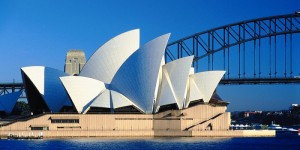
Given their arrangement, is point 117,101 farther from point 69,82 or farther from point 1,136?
point 1,136

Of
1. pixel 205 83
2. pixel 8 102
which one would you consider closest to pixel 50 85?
pixel 8 102

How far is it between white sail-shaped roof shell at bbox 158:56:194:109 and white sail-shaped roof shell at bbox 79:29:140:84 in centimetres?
523

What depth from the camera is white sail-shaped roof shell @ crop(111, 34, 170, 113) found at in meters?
83.2

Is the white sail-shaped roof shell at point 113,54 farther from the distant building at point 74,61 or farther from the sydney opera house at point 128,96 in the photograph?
the distant building at point 74,61

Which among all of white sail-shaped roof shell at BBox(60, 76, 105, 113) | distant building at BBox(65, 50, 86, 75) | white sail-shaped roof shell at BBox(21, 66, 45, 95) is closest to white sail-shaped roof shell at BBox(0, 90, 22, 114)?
white sail-shaped roof shell at BBox(21, 66, 45, 95)

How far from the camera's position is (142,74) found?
84062 mm

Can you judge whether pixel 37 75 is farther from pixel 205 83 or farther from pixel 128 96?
pixel 205 83

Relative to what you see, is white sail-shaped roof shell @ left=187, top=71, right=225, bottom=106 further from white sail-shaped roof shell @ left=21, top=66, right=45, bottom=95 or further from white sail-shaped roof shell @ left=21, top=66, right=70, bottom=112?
white sail-shaped roof shell @ left=21, top=66, right=45, bottom=95

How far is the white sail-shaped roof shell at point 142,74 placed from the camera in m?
83.2

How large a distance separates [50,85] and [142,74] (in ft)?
40.4

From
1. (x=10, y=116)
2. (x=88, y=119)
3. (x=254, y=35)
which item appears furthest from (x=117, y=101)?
(x=254, y=35)

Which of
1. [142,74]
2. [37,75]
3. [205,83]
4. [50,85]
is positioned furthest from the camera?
[205,83]

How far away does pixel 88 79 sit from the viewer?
85188 mm

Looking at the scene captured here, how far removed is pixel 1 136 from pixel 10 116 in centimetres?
1324
